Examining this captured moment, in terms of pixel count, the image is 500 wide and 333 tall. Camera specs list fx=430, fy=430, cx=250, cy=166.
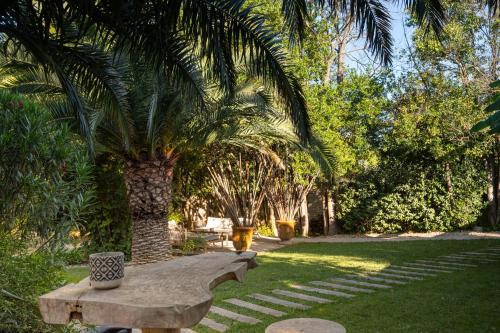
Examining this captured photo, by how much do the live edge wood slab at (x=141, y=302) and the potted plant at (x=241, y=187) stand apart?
9.61m

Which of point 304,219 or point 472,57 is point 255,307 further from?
point 472,57

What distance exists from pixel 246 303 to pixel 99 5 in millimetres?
4097

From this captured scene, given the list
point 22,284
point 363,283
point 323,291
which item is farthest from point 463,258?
point 22,284

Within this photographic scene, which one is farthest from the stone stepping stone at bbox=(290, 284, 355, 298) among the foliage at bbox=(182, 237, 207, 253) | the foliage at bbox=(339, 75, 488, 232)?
the foliage at bbox=(339, 75, 488, 232)

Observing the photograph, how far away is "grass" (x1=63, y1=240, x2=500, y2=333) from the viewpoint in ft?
16.0

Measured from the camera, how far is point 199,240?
1154 centimetres

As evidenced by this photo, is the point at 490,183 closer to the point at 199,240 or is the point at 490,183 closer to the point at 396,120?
the point at 396,120

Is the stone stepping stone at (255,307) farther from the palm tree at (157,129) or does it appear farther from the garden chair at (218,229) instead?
the garden chair at (218,229)

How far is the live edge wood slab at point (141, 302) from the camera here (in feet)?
7.57

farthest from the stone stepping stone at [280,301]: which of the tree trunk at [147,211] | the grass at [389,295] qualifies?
the tree trunk at [147,211]

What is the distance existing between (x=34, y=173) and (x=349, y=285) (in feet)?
16.6

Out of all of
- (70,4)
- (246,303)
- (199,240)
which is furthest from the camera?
(199,240)

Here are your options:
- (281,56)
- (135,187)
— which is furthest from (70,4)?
(135,187)

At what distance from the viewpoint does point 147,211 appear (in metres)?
8.38
